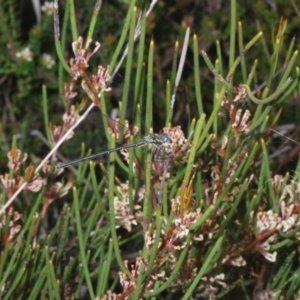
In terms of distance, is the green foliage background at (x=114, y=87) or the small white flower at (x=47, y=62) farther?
the small white flower at (x=47, y=62)

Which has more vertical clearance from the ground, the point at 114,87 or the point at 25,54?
the point at 25,54

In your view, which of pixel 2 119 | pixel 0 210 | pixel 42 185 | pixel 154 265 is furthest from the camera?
pixel 2 119

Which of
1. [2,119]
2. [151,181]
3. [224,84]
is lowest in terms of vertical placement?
[2,119]

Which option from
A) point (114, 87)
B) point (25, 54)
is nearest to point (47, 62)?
point (25, 54)

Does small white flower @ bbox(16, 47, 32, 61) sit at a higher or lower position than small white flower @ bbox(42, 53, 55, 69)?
higher

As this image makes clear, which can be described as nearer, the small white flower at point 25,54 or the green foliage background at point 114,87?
the green foliage background at point 114,87

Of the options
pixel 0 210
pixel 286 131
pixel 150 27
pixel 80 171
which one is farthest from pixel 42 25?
pixel 0 210

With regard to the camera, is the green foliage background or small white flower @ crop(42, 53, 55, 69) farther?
small white flower @ crop(42, 53, 55, 69)

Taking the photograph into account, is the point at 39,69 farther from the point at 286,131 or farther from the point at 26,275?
the point at 26,275

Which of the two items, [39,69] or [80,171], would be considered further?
[39,69]

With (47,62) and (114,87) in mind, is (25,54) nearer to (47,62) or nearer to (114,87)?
(47,62)

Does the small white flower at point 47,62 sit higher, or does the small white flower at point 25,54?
the small white flower at point 25,54
